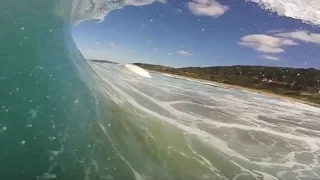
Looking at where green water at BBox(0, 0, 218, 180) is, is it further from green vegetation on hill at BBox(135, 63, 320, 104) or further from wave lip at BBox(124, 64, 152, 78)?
green vegetation on hill at BBox(135, 63, 320, 104)

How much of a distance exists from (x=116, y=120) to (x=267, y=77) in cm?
189

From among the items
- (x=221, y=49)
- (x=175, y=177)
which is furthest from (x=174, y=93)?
(x=175, y=177)

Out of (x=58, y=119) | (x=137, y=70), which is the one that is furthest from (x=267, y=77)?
(x=58, y=119)

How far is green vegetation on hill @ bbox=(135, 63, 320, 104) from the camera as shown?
4633mm

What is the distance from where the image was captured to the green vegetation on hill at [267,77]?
4.63 m

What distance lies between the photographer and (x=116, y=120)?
5.15m

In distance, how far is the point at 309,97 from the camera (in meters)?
4.91

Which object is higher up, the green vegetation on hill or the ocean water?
the green vegetation on hill

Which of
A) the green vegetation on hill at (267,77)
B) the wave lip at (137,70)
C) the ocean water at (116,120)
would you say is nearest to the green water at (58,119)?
the ocean water at (116,120)

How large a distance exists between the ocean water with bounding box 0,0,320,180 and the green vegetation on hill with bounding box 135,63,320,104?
0.14 m

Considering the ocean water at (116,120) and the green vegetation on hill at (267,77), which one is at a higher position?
the green vegetation on hill at (267,77)

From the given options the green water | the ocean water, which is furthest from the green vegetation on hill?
the green water

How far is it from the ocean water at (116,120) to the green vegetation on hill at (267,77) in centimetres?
14

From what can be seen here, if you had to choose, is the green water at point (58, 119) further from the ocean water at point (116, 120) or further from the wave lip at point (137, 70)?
the wave lip at point (137, 70)
